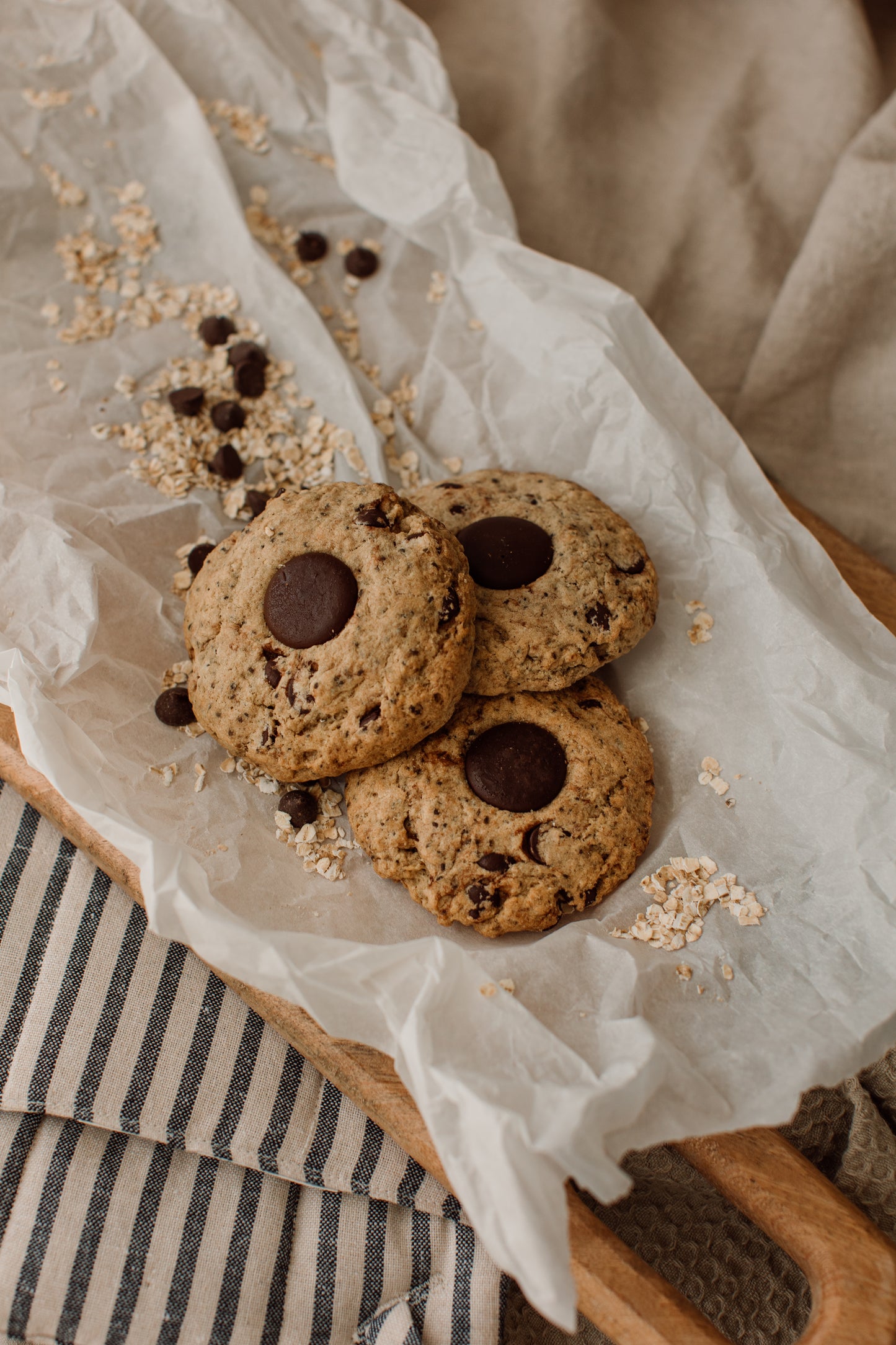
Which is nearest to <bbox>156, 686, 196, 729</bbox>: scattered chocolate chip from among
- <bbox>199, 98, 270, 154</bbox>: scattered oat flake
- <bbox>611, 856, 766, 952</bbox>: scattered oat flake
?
<bbox>611, 856, 766, 952</bbox>: scattered oat flake

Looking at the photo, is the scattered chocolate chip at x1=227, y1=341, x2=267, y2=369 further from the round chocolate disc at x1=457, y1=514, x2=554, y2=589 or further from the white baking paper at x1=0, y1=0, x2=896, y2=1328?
the round chocolate disc at x1=457, y1=514, x2=554, y2=589

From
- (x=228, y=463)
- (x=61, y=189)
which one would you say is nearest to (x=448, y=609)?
(x=228, y=463)

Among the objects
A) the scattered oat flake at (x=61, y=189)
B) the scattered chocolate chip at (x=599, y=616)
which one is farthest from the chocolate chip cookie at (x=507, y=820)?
the scattered oat flake at (x=61, y=189)

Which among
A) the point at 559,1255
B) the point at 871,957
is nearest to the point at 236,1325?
the point at 559,1255

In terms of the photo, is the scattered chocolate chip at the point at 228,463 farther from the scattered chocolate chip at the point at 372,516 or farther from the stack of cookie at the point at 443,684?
the scattered chocolate chip at the point at 372,516

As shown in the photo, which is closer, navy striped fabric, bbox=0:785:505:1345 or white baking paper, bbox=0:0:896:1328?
white baking paper, bbox=0:0:896:1328
